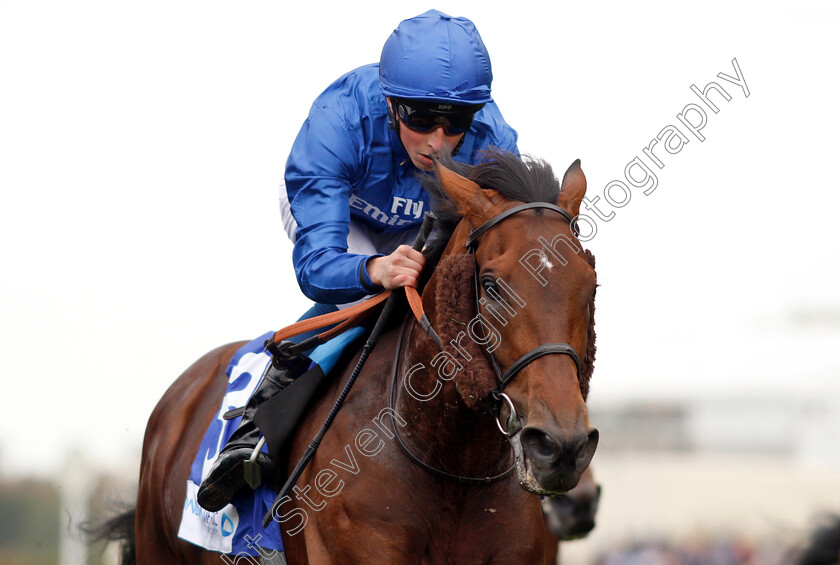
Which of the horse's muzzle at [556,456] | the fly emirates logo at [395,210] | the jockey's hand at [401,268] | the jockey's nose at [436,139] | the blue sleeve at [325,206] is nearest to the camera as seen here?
the horse's muzzle at [556,456]

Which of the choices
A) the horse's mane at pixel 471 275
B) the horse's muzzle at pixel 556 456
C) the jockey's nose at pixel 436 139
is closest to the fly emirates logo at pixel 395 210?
the jockey's nose at pixel 436 139

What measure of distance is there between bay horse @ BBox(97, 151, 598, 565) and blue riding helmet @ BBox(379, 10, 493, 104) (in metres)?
0.38

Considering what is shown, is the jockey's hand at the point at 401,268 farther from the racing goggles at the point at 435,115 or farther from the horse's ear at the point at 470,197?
the racing goggles at the point at 435,115

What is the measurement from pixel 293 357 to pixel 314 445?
51 centimetres

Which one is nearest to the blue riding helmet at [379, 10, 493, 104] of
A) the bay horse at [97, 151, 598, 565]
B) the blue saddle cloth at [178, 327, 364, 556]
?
the bay horse at [97, 151, 598, 565]

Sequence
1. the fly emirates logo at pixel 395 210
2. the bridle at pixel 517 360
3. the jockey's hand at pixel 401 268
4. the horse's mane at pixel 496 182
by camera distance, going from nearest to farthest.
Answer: the bridle at pixel 517 360 → the horse's mane at pixel 496 182 → the jockey's hand at pixel 401 268 → the fly emirates logo at pixel 395 210

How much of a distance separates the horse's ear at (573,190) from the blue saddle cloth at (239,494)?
1044mm

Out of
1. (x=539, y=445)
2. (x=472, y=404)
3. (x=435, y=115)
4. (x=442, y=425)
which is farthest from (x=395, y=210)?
(x=539, y=445)

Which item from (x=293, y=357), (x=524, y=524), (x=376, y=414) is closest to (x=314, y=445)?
(x=376, y=414)

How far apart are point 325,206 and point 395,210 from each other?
49cm

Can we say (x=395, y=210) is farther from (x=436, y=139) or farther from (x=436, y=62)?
(x=436, y=62)

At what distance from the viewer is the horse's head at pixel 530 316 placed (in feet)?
7.52

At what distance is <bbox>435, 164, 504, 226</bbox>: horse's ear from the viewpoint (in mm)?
2725

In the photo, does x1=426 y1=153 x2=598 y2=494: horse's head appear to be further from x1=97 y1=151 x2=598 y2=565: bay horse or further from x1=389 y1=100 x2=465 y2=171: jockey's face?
x1=389 y1=100 x2=465 y2=171: jockey's face
